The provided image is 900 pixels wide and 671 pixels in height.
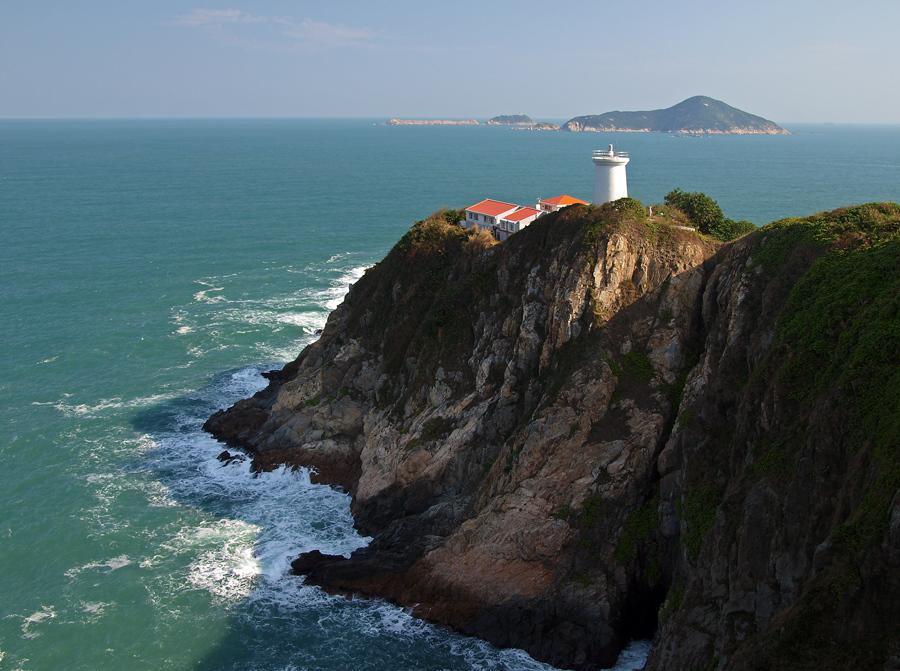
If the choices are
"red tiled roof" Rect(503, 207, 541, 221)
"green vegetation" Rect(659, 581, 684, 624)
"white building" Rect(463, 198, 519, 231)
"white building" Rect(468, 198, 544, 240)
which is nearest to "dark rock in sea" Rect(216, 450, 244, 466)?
"white building" Rect(468, 198, 544, 240)

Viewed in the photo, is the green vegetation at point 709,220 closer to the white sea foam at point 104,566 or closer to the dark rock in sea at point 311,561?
the dark rock in sea at point 311,561

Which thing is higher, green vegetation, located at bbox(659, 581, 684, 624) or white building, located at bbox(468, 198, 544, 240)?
white building, located at bbox(468, 198, 544, 240)

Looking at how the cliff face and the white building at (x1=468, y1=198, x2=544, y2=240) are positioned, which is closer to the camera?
the cliff face

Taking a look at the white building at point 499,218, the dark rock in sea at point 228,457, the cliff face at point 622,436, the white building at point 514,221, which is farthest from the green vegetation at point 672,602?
the white building at point 514,221

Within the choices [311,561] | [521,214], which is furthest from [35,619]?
[521,214]

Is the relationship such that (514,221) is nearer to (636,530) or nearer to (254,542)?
(636,530)

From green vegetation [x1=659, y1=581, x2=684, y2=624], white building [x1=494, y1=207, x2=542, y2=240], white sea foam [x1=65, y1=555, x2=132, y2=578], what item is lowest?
white sea foam [x1=65, y1=555, x2=132, y2=578]

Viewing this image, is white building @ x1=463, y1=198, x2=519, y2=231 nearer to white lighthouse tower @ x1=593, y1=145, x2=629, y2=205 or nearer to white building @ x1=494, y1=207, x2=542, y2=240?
white building @ x1=494, y1=207, x2=542, y2=240
